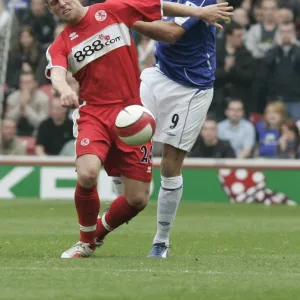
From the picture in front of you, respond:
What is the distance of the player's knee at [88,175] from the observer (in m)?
8.18

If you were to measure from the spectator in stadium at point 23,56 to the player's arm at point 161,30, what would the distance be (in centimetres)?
1036

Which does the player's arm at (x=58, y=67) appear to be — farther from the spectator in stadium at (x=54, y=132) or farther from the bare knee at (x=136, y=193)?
the spectator in stadium at (x=54, y=132)

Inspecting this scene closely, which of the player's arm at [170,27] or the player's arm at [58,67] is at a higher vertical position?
the player's arm at [170,27]

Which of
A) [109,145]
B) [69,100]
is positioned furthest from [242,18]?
[69,100]

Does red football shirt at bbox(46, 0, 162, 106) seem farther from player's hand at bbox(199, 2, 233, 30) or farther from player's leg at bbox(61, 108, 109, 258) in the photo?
player's hand at bbox(199, 2, 233, 30)

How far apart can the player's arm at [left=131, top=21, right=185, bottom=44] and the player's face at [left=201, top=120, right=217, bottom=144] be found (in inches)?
335

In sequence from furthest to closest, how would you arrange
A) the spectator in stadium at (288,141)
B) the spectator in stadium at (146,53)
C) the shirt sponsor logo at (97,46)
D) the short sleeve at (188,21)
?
the spectator in stadium at (146,53) → the spectator in stadium at (288,141) → the short sleeve at (188,21) → the shirt sponsor logo at (97,46)

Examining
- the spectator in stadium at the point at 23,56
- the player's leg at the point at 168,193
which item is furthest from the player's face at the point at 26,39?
the player's leg at the point at 168,193

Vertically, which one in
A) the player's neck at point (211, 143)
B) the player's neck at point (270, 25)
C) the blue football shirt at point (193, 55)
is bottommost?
the player's neck at point (211, 143)

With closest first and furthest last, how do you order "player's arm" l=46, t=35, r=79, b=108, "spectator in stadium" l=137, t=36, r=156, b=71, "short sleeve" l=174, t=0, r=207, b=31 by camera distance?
"player's arm" l=46, t=35, r=79, b=108, "short sleeve" l=174, t=0, r=207, b=31, "spectator in stadium" l=137, t=36, r=156, b=71

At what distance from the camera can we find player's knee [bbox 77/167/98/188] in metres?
8.18

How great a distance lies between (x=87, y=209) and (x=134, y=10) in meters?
1.65

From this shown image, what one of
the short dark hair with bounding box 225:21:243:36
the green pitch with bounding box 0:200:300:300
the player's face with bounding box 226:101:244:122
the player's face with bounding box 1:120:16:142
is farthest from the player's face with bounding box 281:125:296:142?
the player's face with bounding box 1:120:16:142

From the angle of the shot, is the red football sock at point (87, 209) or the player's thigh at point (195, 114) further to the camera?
the player's thigh at point (195, 114)
